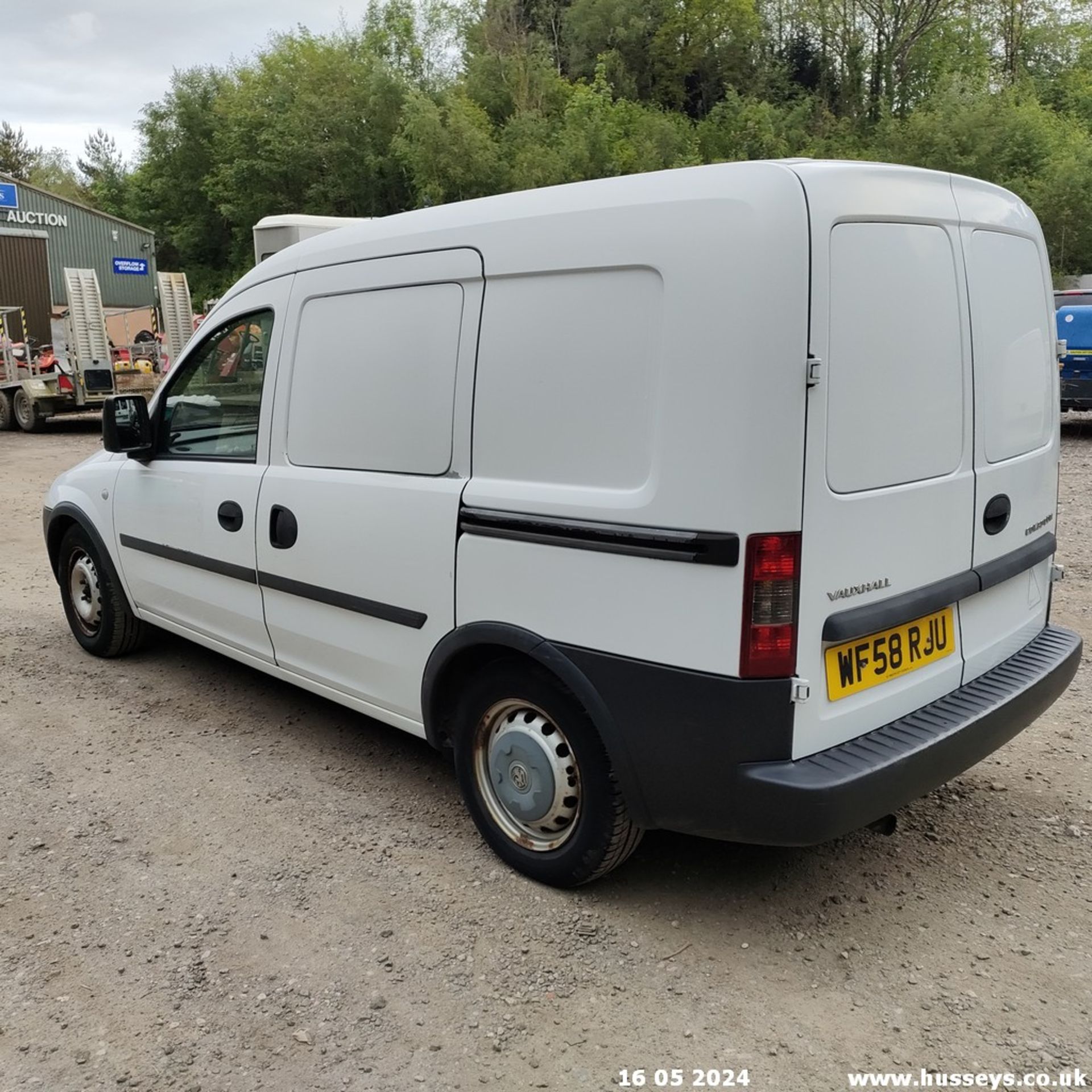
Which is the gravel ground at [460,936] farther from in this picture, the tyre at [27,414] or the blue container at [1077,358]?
the tyre at [27,414]

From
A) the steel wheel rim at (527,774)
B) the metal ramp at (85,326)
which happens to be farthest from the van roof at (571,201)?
the metal ramp at (85,326)

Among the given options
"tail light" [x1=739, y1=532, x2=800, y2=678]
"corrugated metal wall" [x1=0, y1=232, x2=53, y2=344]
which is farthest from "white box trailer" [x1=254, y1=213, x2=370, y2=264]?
"corrugated metal wall" [x1=0, y1=232, x2=53, y2=344]

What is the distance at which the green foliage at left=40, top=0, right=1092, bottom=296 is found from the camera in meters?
29.9

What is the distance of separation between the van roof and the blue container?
33.7 feet

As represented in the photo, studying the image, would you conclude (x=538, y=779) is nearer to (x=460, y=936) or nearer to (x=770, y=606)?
(x=460, y=936)

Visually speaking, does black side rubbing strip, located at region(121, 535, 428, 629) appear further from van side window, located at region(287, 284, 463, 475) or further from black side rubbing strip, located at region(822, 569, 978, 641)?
black side rubbing strip, located at region(822, 569, 978, 641)

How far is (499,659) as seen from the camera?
299 centimetres

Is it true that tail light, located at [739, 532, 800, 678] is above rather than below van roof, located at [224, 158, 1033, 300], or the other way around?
below

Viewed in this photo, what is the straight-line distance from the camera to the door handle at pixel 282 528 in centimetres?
356

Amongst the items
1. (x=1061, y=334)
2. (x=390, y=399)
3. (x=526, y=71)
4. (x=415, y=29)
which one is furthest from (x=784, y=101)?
(x=390, y=399)

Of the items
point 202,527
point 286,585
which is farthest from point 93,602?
point 286,585

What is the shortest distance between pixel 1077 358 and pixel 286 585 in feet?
37.7

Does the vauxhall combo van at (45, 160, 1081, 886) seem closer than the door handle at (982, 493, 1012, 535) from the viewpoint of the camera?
Yes

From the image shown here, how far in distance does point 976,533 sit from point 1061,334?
10.9 meters
